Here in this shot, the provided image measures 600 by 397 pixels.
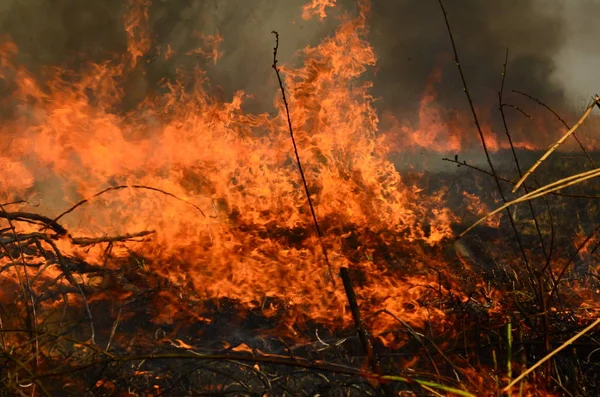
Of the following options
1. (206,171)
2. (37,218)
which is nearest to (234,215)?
(206,171)

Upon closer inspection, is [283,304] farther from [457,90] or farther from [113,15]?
[457,90]

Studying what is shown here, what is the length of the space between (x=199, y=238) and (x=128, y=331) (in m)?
1.42

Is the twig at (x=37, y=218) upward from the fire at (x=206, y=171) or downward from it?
downward

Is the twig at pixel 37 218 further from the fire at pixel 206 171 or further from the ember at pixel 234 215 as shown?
the fire at pixel 206 171

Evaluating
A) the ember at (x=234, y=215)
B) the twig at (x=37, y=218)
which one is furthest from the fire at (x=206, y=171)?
the twig at (x=37, y=218)

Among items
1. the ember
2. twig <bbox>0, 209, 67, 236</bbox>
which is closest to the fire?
the ember

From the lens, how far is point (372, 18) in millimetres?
8398

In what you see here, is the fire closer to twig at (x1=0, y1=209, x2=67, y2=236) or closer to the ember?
the ember

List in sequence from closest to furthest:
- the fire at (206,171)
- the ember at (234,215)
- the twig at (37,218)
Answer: the twig at (37,218) → the ember at (234,215) → the fire at (206,171)

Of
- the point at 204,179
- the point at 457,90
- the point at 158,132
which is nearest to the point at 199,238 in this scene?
the point at 204,179

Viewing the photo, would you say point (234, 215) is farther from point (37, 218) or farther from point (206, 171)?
point (37, 218)

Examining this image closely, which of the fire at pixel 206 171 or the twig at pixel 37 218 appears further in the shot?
the fire at pixel 206 171

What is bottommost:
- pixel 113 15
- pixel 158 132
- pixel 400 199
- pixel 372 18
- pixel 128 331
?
pixel 128 331

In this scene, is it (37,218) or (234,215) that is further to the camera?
(234,215)
